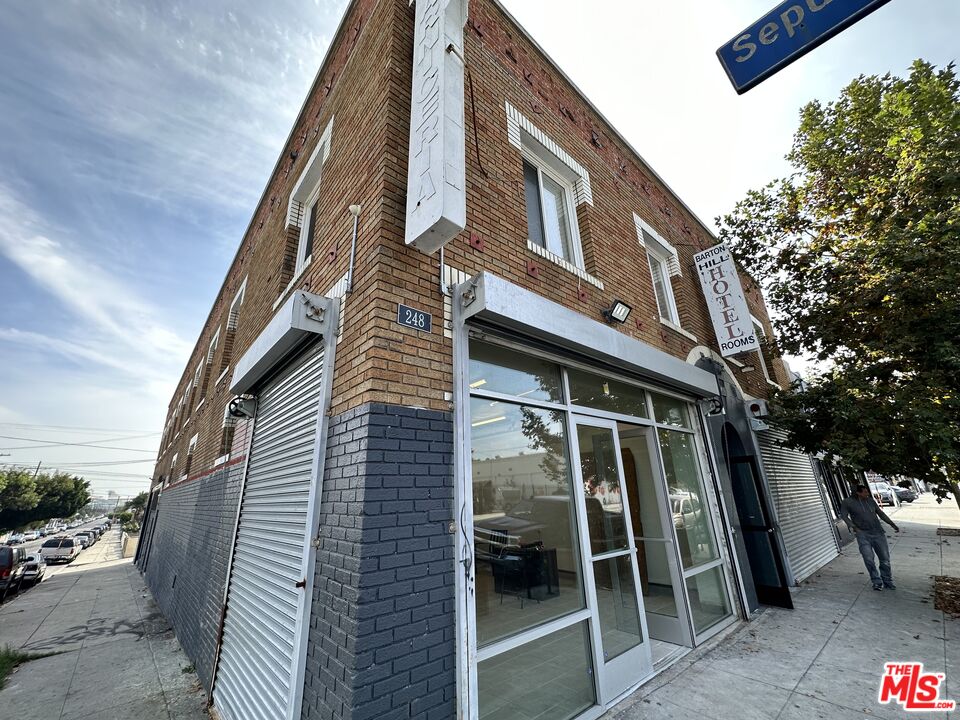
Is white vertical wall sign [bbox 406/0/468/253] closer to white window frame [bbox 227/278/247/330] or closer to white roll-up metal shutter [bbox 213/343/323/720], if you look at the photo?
white roll-up metal shutter [bbox 213/343/323/720]

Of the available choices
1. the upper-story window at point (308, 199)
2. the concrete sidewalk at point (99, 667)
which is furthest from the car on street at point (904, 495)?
the concrete sidewalk at point (99, 667)

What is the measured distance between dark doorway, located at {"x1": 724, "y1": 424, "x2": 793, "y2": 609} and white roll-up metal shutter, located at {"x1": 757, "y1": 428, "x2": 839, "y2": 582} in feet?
4.64

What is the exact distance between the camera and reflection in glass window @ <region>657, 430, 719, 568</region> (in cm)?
551

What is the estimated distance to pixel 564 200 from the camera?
5734 mm

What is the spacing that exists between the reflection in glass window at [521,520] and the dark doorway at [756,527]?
4330 mm

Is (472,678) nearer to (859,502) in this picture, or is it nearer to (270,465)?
(270,465)

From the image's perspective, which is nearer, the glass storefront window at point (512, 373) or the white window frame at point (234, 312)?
the glass storefront window at point (512, 373)

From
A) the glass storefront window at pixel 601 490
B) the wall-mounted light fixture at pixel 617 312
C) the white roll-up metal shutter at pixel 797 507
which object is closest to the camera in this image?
the glass storefront window at pixel 601 490

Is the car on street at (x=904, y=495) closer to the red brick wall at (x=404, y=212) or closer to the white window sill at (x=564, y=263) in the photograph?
the red brick wall at (x=404, y=212)

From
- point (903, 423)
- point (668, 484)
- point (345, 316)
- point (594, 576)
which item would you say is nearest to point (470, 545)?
point (594, 576)

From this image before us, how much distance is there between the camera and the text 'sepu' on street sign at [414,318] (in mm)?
2979

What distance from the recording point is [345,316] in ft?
10.8

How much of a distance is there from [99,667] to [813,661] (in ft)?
30.8

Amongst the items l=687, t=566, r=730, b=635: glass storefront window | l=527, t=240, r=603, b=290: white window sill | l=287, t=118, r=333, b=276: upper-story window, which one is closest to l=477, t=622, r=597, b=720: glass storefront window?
l=687, t=566, r=730, b=635: glass storefront window
